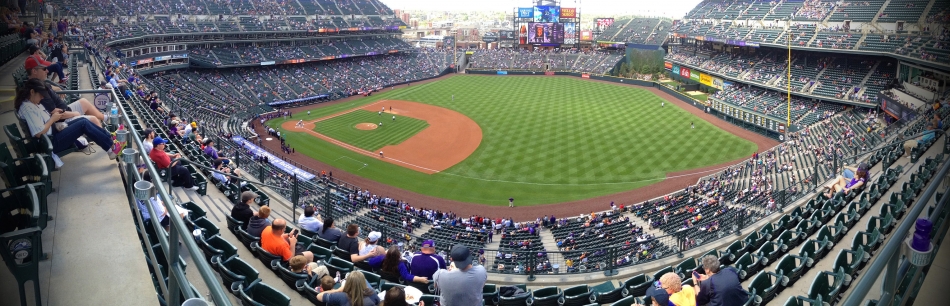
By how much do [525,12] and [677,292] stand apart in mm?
83482

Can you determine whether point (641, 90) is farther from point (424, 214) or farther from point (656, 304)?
point (656, 304)

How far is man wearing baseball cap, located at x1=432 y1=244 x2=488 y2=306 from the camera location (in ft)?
19.8

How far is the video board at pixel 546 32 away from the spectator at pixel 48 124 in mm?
80786

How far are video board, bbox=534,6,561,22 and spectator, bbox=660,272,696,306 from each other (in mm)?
81696

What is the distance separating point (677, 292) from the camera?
22.5 feet

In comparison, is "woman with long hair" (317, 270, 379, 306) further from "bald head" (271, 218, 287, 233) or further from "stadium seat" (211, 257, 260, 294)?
"bald head" (271, 218, 287, 233)

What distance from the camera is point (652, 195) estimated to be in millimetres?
29672

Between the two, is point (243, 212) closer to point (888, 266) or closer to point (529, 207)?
point (888, 266)

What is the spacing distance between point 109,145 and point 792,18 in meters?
57.2

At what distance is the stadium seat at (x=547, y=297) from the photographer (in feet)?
30.9

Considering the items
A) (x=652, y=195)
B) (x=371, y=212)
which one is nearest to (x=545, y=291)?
(x=371, y=212)

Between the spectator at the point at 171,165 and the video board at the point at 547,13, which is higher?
the video board at the point at 547,13

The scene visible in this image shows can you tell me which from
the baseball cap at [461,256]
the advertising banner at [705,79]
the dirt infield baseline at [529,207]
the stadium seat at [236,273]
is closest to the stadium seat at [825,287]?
the baseball cap at [461,256]

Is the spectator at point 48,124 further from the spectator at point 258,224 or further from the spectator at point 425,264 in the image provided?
the spectator at point 425,264
